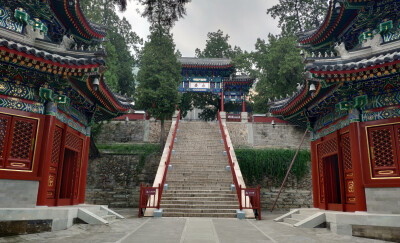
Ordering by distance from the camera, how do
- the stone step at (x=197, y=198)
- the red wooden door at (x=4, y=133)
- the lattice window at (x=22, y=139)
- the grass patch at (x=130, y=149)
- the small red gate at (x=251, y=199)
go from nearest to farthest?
the red wooden door at (x=4, y=133), the lattice window at (x=22, y=139), the small red gate at (x=251, y=199), the stone step at (x=197, y=198), the grass patch at (x=130, y=149)

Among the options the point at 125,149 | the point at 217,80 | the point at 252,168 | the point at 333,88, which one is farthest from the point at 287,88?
the point at 333,88

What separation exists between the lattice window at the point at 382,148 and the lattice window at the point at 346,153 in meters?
0.89

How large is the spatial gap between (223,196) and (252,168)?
7.09 m

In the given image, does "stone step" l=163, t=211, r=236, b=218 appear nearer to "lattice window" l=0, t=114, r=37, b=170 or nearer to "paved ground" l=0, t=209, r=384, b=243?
"paved ground" l=0, t=209, r=384, b=243

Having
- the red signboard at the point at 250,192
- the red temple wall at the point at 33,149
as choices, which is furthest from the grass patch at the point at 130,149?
the red temple wall at the point at 33,149

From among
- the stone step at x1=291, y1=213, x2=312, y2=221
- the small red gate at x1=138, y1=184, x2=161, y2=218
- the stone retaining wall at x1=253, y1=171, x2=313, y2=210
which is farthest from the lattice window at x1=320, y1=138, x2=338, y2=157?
the stone retaining wall at x1=253, y1=171, x2=313, y2=210

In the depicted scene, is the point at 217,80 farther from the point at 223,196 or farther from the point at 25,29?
the point at 25,29

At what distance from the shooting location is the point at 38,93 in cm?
764

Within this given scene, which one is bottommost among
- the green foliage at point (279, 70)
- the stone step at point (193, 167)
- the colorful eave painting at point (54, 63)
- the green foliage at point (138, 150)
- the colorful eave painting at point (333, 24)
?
the stone step at point (193, 167)

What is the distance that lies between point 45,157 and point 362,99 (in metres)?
8.33

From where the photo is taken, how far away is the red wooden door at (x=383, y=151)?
7.13 meters

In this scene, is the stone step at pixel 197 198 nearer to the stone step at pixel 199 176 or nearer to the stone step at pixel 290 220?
the stone step at pixel 199 176

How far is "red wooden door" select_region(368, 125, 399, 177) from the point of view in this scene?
7.13 m

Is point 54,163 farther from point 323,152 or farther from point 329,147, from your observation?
point 323,152
